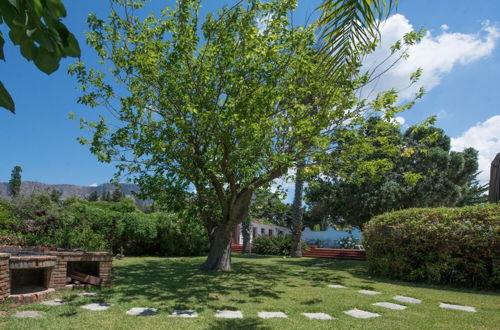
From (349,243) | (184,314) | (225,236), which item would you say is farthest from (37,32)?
(349,243)

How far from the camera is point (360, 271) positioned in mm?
11711

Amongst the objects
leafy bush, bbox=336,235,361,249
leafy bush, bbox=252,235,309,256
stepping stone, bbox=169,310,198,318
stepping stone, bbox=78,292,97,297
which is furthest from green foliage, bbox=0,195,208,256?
leafy bush, bbox=336,235,361,249

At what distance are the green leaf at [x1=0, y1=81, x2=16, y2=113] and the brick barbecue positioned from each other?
534 centimetres

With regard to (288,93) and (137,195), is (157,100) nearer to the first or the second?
(137,195)

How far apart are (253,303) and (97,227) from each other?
1056cm

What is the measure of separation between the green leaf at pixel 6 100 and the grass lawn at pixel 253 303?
4.21 metres

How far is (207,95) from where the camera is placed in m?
8.48

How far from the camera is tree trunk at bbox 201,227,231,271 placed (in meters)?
10.4

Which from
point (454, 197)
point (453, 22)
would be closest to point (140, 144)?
point (453, 22)

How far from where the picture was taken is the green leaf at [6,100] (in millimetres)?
1049

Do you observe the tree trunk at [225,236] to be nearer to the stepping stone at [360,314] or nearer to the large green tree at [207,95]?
the large green tree at [207,95]

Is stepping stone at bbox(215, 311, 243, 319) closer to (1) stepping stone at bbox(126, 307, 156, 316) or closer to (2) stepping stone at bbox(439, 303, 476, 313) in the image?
(1) stepping stone at bbox(126, 307, 156, 316)

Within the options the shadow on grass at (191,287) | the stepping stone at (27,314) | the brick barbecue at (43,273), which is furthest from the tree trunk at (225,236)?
the stepping stone at (27,314)

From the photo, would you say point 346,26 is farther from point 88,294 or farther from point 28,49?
point 88,294
